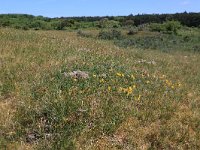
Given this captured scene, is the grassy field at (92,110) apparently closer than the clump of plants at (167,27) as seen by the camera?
Yes

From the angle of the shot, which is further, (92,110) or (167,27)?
(167,27)

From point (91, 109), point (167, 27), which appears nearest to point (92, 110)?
point (91, 109)

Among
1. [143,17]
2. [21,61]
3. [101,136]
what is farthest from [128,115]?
[143,17]

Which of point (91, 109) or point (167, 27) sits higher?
point (91, 109)

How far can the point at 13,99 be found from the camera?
7879 mm

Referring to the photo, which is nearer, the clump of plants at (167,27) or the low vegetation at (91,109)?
the low vegetation at (91,109)

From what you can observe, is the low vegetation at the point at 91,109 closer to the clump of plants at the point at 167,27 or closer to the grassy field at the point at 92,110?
the grassy field at the point at 92,110

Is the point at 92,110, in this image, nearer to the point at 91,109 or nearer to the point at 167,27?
the point at 91,109

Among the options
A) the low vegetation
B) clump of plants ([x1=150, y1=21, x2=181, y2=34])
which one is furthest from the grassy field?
clump of plants ([x1=150, y1=21, x2=181, y2=34])

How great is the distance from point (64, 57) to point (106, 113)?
4515 millimetres

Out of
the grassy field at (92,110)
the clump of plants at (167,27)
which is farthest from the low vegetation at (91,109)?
the clump of plants at (167,27)

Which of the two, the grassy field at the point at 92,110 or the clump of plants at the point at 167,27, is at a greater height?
the grassy field at the point at 92,110

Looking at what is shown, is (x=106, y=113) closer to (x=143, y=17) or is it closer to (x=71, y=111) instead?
(x=71, y=111)

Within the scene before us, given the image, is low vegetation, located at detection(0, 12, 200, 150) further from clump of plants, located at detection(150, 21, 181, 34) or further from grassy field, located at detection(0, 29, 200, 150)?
clump of plants, located at detection(150, 21, 181, 34)
